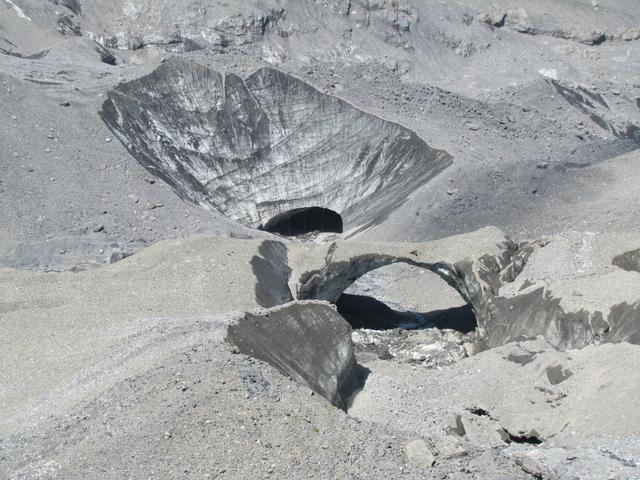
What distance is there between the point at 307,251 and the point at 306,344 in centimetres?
796

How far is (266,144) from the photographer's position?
35.2m

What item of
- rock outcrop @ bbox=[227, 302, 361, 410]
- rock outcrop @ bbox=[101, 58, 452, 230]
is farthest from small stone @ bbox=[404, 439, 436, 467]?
rock outcrop @ bbox=[101, 58, 452, 230]

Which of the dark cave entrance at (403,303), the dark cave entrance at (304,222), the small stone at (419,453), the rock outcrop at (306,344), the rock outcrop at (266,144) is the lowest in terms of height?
the dark cave entrance at (304,222)

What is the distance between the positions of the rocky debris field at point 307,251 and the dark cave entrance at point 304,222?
126mm

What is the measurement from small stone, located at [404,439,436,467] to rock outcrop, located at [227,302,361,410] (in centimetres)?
319

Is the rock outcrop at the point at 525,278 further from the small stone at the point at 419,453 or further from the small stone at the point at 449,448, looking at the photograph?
the small stone at the point at 419,453

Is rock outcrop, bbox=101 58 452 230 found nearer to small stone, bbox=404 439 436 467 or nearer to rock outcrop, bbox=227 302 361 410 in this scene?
rock outcrop, bbox=227 302 361 410

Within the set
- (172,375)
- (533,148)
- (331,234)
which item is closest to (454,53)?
(533,148)

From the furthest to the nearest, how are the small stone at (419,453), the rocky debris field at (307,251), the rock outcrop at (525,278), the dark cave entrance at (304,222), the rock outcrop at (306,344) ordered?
1. the dark cave entrance at (304,222)
2. the rock outcrop at (525,278)
3. the rock outcrop at (306,344)
4. the rocky debris field at (307,251)
5. the small stone at (419,453)

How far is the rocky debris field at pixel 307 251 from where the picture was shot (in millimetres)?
12469

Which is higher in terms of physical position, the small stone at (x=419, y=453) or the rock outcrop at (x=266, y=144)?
the small stone at (x=419, y=453)

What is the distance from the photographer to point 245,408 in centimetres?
1262

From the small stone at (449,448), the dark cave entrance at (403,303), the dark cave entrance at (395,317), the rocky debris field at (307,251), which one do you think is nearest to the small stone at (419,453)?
the rocky debris field at (307,251)

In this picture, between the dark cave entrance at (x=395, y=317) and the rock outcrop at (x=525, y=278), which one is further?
the dark cave entrance at (x=395, y=317)
